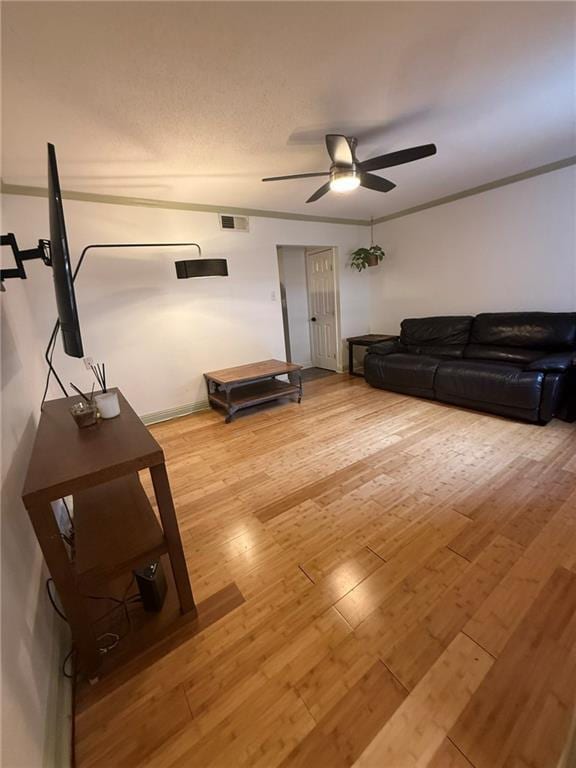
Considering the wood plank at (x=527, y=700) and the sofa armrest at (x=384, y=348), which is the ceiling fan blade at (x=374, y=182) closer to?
the sofa armrest at (x=384, y=348)

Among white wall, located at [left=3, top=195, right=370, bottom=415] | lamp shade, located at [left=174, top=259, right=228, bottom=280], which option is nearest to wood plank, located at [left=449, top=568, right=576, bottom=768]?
lamp shade, located at [left=174, top=259, right=228, bottom=280]

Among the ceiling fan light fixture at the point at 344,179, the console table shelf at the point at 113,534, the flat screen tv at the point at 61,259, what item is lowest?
the console table shelf at the point at 113,534

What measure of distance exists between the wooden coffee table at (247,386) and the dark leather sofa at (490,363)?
1313 millimetres

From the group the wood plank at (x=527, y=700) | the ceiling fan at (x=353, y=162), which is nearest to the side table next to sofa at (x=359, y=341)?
the ceiling fan at (x=353, y=162)

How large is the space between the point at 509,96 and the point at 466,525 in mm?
2738

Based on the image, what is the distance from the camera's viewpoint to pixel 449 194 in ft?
12.9

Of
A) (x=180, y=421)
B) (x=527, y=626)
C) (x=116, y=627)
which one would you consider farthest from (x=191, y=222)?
(x=527, y=626)

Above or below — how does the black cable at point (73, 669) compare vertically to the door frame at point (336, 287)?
below

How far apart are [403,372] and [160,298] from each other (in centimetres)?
306

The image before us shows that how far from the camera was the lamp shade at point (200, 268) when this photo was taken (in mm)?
3078

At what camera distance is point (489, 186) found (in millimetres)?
3611

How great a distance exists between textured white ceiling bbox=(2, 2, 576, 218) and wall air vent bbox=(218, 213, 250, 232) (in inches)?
36.1

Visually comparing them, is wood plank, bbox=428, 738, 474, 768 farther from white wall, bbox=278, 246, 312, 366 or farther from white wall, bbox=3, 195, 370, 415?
white wall, bbox=278, 246, 312, 366

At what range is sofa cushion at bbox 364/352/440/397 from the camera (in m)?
3.58
